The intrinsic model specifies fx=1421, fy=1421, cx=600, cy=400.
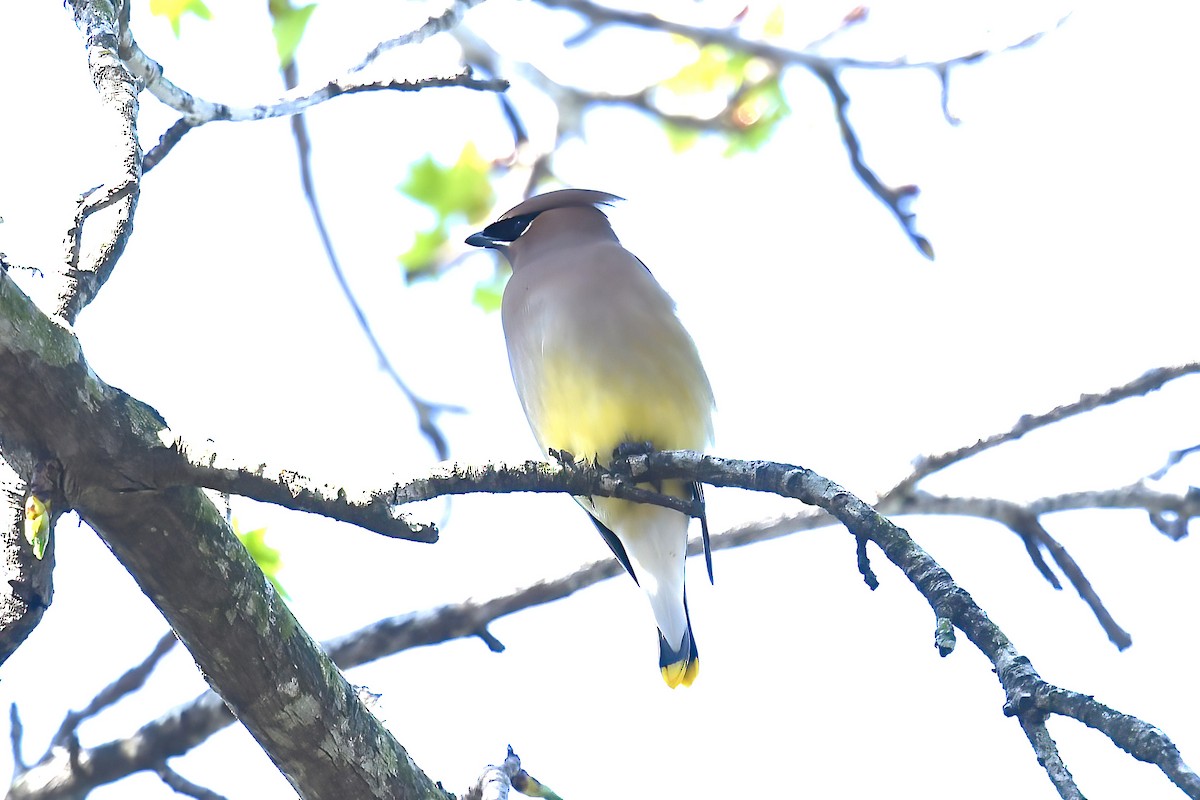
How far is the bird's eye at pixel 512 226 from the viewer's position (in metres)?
4.81

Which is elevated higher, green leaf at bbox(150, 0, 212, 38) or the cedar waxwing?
green leaf at bbox(150, 0, 212, 38)

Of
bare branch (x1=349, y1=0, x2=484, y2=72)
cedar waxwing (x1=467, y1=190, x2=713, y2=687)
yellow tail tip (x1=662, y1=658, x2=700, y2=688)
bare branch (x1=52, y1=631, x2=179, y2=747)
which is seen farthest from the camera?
yellow tail tip (x1=662, y1=658, x2=700, y2=688)

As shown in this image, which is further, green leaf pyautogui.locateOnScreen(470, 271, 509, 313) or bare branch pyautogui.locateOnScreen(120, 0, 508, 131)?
green leaf pyautogui.locateOnScreen(470, 271, 509, 313)

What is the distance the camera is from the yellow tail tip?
4.24 m

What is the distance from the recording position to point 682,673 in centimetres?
424

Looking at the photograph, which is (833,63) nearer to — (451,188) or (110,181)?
(451,188)

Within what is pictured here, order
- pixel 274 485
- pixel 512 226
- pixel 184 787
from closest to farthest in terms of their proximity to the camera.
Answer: pixel 274 485 → pixel 184 787 → pixel 512 226

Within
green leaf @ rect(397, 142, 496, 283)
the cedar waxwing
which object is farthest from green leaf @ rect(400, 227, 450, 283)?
the cedar waxwing

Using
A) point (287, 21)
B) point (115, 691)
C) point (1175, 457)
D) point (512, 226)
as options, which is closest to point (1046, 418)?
point (1175, 457)

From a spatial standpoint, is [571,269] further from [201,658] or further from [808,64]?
[201,658]

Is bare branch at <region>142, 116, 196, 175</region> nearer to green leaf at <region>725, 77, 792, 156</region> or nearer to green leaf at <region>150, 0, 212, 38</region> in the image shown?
green leaf at <region>150, 0, 212, 38</region>

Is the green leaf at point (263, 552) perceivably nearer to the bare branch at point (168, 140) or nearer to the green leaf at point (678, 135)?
the bare branch at point (168, 140)

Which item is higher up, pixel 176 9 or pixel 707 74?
pixel 707 74

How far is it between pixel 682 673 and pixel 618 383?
0.98 meters
